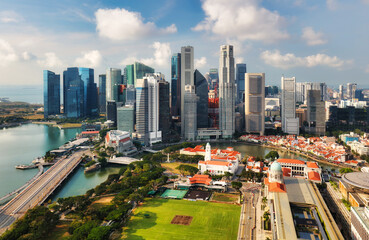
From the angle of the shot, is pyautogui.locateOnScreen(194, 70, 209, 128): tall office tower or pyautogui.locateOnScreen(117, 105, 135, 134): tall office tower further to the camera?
pyautogui.locateOnScreen(194, 70, 209, 128): tall office tower

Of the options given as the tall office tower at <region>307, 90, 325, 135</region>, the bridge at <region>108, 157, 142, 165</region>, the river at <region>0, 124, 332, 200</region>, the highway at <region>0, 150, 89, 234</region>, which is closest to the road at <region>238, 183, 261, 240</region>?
the river at <region>0, 124, 332, 200</region>

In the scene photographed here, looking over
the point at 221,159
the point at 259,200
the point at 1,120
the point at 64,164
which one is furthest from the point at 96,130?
the point at 259,200

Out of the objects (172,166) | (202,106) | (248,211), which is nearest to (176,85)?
(202,106)

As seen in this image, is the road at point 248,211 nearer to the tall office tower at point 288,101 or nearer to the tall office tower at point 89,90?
the tall office tower at point 288,101

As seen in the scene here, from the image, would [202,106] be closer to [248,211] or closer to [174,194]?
[174,194]

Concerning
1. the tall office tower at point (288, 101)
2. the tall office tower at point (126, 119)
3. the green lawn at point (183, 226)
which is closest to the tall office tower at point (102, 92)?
the tall office tower at point (126, 119)

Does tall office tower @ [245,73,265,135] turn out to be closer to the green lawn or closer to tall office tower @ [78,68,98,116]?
the green lawn
